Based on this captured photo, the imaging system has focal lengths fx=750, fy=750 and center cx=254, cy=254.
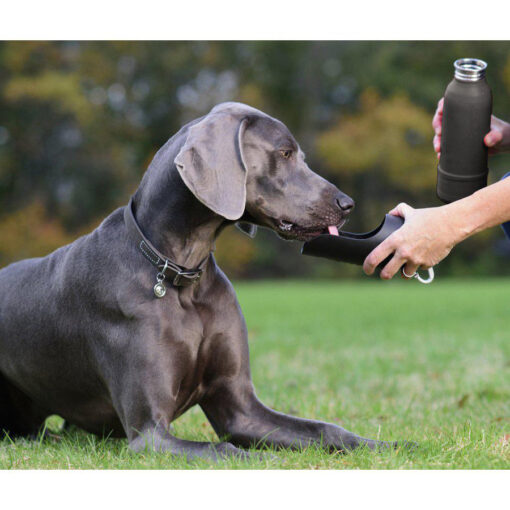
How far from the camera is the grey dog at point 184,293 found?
9.86ft

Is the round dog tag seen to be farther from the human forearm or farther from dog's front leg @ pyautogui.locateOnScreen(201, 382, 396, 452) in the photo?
the human forearm

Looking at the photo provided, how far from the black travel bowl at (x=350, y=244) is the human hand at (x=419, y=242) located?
0.17 ft

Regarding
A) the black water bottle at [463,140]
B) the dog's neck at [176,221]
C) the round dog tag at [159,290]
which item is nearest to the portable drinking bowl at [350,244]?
the dog's neck at [176,221]

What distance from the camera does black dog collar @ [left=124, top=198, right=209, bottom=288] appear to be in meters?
3.10

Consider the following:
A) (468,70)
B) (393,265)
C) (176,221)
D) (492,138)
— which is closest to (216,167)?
(176,221)

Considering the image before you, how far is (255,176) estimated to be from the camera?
311 centimetres

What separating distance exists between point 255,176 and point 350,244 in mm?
575

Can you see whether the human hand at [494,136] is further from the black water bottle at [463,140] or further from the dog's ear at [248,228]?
the dog's ear at [248,228]

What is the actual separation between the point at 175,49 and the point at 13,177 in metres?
6.98

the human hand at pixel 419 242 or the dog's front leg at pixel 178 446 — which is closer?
the dog's front leg at pixel 178 446

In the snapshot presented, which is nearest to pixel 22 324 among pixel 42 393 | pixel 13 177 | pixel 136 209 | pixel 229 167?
pixel 42 393

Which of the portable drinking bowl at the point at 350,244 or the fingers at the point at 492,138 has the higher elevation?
the fingers at the point at 492,138

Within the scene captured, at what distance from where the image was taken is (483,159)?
13.7ft

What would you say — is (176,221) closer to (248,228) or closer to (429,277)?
(248,228)
